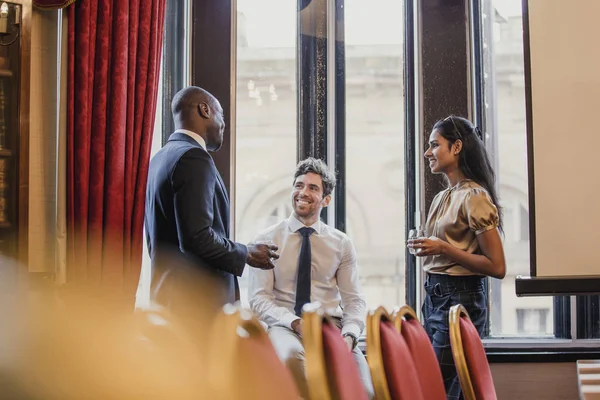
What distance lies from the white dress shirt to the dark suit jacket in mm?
331

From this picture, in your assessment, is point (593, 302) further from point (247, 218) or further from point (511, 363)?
point (247, 218)

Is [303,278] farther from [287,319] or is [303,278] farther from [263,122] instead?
[263,122]

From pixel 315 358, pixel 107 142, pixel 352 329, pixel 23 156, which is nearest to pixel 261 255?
pixel 352 329

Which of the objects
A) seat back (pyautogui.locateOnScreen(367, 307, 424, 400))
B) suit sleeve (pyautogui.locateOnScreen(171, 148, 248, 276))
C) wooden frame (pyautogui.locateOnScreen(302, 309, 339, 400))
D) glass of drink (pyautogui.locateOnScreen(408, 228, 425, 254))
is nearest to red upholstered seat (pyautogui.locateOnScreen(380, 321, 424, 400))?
seat back (pyautogui.locateOnScreen(367, 307, 424, 400))

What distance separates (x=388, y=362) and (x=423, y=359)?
0.30m

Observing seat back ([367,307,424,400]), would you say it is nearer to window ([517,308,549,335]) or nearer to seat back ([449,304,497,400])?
seat back ([449,304,497,400])

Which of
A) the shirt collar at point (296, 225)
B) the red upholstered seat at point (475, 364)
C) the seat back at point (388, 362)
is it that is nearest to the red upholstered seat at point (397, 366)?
the seat back at point (388, 362)

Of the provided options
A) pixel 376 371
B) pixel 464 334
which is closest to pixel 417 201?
pixel 464 334

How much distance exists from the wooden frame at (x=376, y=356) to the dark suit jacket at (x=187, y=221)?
1121mm

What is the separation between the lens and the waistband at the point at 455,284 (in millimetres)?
2885

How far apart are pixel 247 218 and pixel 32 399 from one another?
9.18ft

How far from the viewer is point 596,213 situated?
325cm

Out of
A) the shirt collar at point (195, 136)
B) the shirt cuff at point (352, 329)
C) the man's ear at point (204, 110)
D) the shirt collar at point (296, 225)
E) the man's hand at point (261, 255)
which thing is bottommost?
the shirt cuff at point (352, 329)

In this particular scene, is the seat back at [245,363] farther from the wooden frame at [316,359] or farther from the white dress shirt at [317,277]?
the white dress shirt at [317,277]
